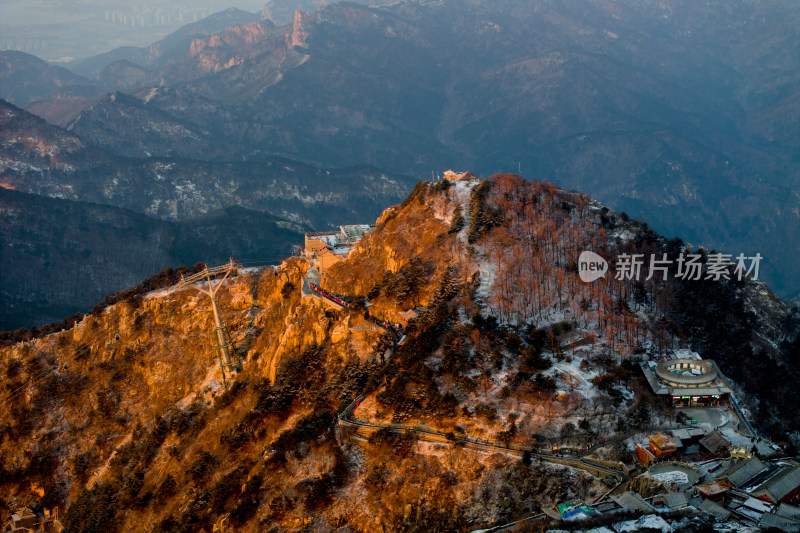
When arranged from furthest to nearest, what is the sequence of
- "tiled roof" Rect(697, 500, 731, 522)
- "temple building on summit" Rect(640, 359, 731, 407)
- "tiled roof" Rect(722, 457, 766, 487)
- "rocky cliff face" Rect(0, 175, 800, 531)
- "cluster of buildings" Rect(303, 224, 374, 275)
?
"cluster of buildings" Rect(303, 224, 374, 275) < "temple building on summit" Rect(640, 359, 731, 407) < "rocky cliff face" Rect(0, 175, 800, 531) < "tiled roof" Rect(722, 457, 766, 487) < "tiled roof" Rect(697, 500, 731, 522)

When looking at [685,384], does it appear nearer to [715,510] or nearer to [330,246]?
[715,510]

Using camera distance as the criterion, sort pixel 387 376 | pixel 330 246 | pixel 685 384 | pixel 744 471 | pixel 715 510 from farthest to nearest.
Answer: pixel 330 246 → pixel 387 376 → pixel 685 384 → pixel 744 471 → pixel 715 510

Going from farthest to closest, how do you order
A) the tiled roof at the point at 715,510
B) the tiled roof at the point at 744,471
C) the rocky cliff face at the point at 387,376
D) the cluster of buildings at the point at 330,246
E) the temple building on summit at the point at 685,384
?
the cluster of buildings at the point at 330,246 < the temple building on summit at the point at 685,384 < the rocky cliff face at the point at 387,376 < the tiled roof at the point at 744,471 < the tiled roof at the point at 715,510

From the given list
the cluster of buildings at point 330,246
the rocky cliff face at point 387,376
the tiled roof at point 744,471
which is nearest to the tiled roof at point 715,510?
the tiled roof at point 744,471

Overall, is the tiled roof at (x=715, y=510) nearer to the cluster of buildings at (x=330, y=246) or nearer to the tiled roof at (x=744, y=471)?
the tiled roof at (x=744, y=471)

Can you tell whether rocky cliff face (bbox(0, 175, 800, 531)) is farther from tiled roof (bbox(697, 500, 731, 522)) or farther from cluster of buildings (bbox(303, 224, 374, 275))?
tiled roof (bbox(697, 500, 731, 522))

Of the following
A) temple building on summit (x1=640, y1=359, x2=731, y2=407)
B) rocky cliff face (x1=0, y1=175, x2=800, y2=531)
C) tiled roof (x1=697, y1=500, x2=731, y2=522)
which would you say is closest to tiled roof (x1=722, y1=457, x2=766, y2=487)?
tiled roof (x1=697, y1=500, x2=731, y2=522)

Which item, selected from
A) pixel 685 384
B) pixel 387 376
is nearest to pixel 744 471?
pixel 685 384

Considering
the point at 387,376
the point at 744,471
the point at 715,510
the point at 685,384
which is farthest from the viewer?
the point at 387,376

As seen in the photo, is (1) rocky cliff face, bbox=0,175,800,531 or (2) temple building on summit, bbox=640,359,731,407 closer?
(1) rocky cliff face, bbox=0,175,800,531

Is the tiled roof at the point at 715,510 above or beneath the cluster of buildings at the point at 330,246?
beneath

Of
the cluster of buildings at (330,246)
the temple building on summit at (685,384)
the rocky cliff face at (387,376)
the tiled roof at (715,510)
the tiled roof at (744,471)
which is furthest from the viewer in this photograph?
the cluster of buildings at (330,246)
